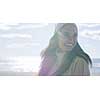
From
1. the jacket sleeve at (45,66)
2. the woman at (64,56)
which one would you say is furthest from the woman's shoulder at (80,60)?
the jacket sleeve at (45,66)

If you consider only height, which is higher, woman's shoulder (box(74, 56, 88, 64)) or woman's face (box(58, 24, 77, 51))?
woman's face (box(58, 24, 77, 51))

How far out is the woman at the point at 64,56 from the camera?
161 centimetres

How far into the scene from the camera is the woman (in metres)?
1.61

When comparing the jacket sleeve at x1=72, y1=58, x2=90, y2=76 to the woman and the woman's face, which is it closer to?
the woman

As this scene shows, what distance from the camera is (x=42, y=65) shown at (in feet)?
5.33

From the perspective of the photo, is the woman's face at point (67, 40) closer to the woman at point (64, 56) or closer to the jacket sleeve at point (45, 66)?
the woman at point (64, 56)

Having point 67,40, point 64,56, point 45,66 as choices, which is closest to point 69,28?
point 67,40

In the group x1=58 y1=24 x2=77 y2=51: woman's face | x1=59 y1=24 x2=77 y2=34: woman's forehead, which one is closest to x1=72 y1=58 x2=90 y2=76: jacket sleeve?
x1=58 y1=24 x2=77 y2=51: woman's face

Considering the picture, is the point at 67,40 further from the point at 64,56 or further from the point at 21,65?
the point at 21,65

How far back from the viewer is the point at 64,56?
1.62m
